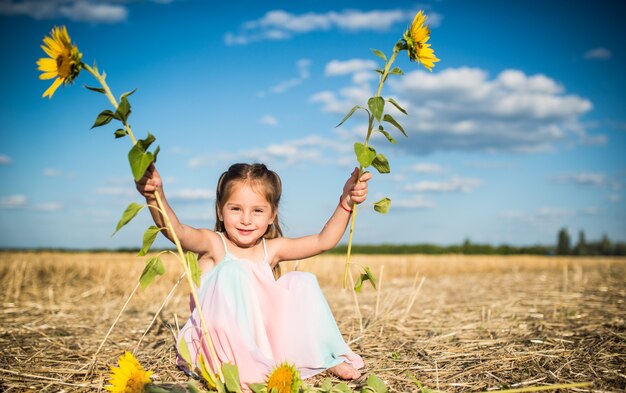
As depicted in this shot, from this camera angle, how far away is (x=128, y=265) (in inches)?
416

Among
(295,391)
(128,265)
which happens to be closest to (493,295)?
(295,391)

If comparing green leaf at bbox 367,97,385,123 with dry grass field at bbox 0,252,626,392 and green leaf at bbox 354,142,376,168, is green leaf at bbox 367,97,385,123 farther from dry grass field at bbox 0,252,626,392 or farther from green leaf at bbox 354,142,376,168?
dry grass field at bbox 0,252,626,392

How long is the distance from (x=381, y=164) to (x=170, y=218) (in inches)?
43.7

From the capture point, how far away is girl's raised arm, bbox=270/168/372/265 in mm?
2641

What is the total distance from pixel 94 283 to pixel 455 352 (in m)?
7.59

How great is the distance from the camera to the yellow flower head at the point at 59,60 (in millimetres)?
1767

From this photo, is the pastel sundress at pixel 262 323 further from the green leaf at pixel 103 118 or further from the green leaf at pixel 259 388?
the green leaf at pixel 103 118

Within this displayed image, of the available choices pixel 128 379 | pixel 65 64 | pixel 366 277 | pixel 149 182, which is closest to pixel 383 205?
pixel 366 277

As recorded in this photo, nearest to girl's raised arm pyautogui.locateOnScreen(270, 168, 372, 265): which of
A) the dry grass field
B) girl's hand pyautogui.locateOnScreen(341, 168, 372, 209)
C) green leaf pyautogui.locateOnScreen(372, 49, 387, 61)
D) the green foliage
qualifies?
girl's hand pyautogui.locateOnScreen(341, 168, 372, 209)

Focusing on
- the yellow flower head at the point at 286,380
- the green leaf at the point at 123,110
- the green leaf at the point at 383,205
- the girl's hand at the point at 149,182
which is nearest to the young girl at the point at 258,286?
the girl's hand at the point at 149,182

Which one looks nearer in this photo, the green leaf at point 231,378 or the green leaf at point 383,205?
the green leaf at point 231,378

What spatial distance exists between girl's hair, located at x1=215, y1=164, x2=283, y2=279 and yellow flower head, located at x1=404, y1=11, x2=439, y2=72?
1.21 metres

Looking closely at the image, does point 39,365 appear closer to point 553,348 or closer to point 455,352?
point 455,352

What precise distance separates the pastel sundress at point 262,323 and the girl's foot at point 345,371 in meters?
0.04
